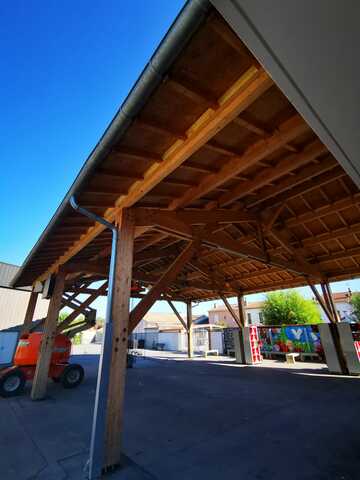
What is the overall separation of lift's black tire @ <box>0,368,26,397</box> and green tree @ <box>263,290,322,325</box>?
18.2 metres

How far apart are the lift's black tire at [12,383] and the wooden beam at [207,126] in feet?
19.3

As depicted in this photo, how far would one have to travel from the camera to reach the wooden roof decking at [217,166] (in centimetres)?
206

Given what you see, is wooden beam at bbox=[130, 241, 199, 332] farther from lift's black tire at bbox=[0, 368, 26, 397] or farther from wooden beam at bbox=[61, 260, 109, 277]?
lift's black tire at bbox=[0, 368, 26, 397]

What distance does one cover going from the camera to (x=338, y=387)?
6793 mm

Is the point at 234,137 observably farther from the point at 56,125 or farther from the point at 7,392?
the point at 7,392

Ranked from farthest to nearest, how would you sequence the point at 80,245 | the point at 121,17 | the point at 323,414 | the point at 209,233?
the point at 80,245 → the point at 209,233 → the point at 323,414 → the point at 121,17

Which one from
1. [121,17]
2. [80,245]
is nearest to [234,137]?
[121,17]

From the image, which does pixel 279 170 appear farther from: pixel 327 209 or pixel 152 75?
pixel 327 209

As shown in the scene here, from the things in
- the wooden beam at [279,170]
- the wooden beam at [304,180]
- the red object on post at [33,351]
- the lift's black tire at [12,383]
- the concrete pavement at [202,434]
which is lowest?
the concrete pavement at [202,434]

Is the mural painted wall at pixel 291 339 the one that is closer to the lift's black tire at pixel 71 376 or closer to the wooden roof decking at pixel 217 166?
the wooden roof decking at pixel 217 166

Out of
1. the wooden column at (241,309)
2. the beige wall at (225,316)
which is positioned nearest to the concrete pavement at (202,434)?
the wooden column at (241,309)

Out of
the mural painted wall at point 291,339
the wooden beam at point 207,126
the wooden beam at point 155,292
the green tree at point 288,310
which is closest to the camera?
the wooden beam at point 207,126

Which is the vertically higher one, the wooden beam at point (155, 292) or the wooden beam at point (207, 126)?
the wooden beam at point (207, 126)

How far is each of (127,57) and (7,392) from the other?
8444 mm
